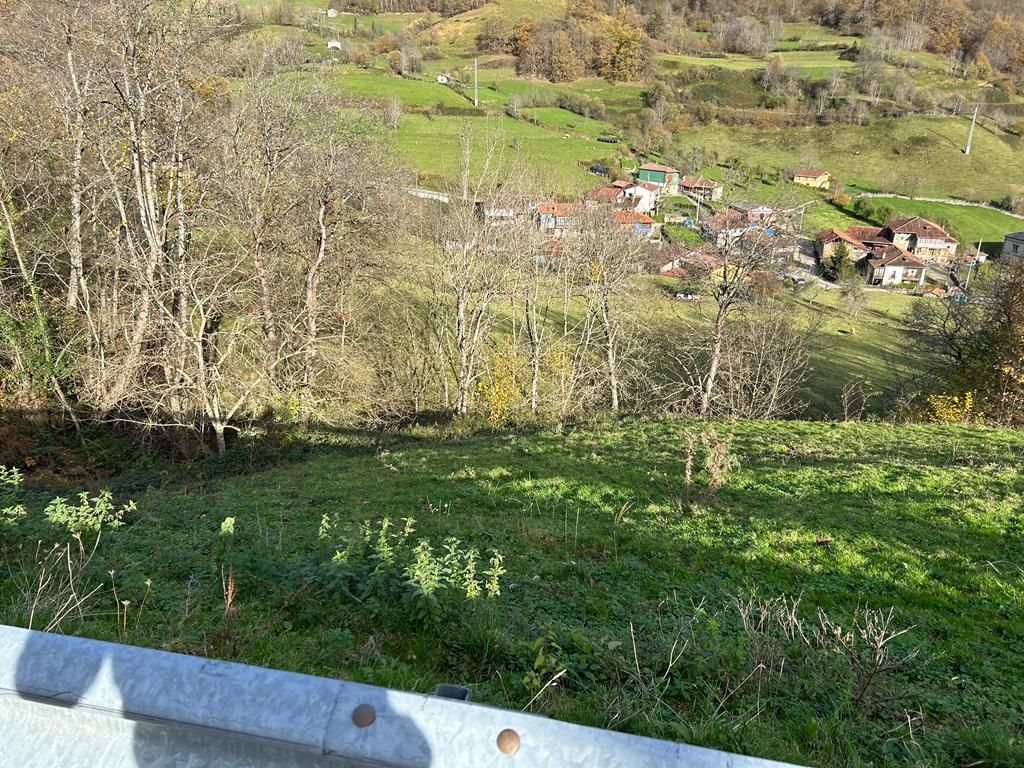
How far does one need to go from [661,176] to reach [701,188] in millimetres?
6386

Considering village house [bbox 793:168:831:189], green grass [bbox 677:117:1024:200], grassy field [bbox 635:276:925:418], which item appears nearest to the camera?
grassy field [bbox 635:276:925:418]

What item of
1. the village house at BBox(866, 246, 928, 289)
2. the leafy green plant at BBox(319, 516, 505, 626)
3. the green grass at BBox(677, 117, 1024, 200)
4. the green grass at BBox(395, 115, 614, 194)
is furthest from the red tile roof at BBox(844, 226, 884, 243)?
the leafy green plant at BBox(319, 516, 505, 626)

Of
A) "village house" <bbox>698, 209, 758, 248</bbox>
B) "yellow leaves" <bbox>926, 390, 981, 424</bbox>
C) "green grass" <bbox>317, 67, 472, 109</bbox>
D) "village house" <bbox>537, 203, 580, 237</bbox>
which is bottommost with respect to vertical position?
"yellow leaves" <bbox>926, 390, 981, 424</bbox>

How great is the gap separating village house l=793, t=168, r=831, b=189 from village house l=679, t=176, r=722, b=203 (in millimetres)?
18033

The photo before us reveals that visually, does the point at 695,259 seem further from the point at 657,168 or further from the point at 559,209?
the point at 657,168

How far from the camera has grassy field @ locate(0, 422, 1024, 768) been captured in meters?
4.16

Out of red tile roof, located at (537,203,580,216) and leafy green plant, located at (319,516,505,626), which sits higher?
leafy green plant, located at (319,516,505,626)

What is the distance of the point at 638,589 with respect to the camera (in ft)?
21.6

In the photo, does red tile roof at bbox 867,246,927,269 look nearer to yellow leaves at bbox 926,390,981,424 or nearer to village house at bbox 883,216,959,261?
village house at bbox 883,216,959,261

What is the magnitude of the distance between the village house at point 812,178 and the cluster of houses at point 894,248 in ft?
47.0

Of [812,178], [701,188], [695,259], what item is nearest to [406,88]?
[701,188]

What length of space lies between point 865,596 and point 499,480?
6256mm

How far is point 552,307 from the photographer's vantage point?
3725cm

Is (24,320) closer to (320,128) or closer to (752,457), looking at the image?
(320,128)
